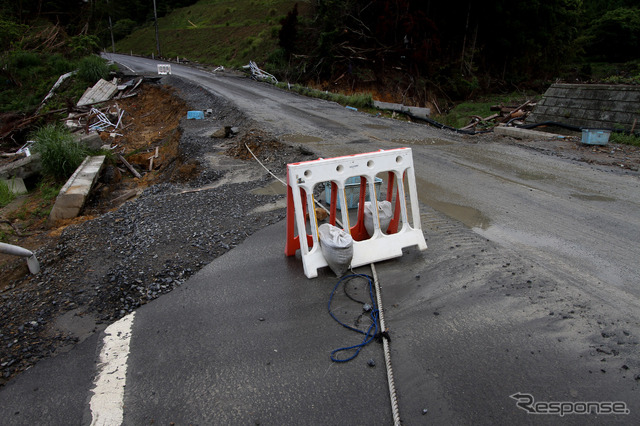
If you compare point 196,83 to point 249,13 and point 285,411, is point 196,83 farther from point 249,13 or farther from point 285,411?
point 249,13

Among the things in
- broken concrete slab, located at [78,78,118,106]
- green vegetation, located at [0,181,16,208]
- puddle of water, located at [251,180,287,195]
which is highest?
broken concrete slab, located at [78,78,118,106]

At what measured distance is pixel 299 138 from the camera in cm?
1120

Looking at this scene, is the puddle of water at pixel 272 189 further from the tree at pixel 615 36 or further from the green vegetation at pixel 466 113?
the tree at pixel 615 36

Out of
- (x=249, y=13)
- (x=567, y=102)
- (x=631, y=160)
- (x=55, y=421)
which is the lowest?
(x=55, y=421)

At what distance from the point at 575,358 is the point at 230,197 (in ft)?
18.1

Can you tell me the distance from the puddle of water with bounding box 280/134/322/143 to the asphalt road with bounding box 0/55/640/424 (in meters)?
5.56

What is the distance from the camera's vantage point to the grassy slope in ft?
122

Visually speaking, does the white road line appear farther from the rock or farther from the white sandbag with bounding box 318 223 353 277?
the rock

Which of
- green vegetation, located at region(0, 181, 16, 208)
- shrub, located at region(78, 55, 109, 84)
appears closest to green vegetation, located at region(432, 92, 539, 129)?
green vegetation, located at region(0, 181, 16, 208)

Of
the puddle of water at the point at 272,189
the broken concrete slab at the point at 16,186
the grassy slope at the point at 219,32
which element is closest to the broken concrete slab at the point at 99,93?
the broken concrete slab at the point at 16,186

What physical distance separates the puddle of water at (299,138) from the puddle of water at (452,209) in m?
4.38

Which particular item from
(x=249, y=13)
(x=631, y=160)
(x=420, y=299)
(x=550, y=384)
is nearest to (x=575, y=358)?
(x=550, y=384)

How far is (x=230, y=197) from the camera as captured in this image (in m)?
7.09

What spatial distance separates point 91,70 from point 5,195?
18.4m
